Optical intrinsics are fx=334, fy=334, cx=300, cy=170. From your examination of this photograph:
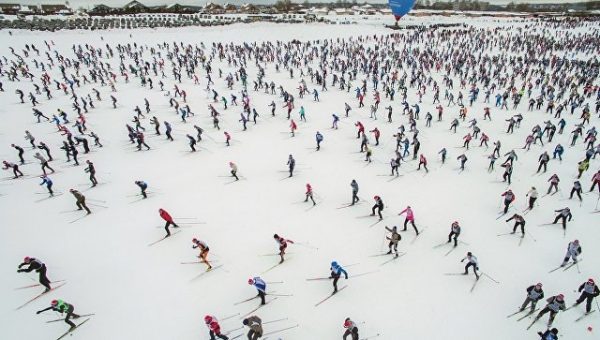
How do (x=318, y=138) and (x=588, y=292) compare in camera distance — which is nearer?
(x=588, y=292)

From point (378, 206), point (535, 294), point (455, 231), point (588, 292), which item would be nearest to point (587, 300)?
point (588, 292)

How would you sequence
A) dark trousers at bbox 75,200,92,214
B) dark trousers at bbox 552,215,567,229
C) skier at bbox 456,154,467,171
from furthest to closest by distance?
skier at bbox 456,154,467,171 → dark trousers at bbox 75,200,92,214 → dark trousers at bbox 552,215,567,229

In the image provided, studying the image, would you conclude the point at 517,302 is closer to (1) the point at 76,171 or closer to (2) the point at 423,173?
(2) the point at 423,173

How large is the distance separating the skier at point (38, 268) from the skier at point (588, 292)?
13585mm

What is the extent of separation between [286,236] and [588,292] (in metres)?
8.10

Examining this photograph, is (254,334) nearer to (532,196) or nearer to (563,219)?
(563,219)

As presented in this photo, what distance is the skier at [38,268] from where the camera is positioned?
27.8 ft

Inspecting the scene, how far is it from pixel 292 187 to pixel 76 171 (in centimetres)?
1024

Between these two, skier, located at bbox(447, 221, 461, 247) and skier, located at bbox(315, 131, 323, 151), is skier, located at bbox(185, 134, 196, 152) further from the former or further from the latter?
skier, located at bbox(447, 221, 461, 247)

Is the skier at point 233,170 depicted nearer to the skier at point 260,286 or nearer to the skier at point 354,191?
the skier at point 354,191

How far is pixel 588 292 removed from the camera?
8.07 meters

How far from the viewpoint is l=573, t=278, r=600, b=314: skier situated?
803cm

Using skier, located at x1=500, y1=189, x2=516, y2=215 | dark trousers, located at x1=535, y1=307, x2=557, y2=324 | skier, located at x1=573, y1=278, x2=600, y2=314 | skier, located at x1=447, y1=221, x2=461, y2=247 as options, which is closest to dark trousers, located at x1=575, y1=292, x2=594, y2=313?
skier, located at x1=573, y1=278, x2=600, y2=314

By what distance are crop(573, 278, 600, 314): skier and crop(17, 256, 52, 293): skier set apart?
1359 centimetres
